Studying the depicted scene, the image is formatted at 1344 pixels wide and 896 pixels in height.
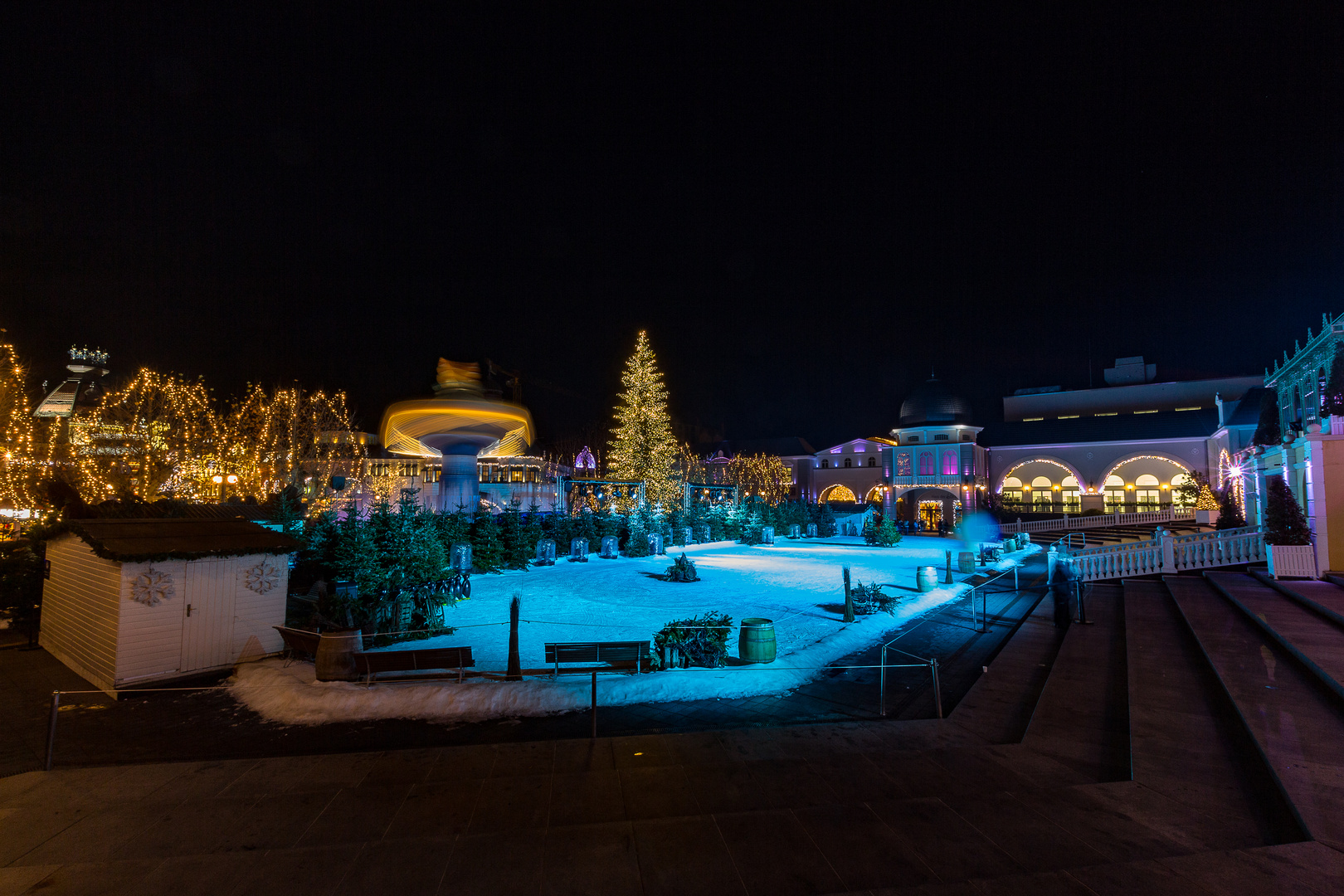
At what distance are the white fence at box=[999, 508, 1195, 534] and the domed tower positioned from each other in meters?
7.81

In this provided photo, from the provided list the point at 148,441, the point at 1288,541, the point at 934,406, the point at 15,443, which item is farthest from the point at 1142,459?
the point at 15,443

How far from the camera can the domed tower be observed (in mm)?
42781

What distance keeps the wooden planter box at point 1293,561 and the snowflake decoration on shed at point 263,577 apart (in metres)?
20.9

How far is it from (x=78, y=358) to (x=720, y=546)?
99.8 ft

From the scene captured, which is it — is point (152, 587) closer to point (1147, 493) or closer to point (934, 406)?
point (934, 406)

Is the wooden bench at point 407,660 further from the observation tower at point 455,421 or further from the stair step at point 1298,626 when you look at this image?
the stair step at point 1298,626

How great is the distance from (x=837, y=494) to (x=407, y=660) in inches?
1867

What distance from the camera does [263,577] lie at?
31.5ft

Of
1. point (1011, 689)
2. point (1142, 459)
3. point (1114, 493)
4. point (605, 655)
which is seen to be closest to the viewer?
point (1011, 689)

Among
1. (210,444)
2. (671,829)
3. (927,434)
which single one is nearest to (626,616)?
(671,829)

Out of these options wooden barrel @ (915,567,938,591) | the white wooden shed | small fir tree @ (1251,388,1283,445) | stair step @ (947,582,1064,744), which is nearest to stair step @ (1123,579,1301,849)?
stair step @ (947,582,1064,744)

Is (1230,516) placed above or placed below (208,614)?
above

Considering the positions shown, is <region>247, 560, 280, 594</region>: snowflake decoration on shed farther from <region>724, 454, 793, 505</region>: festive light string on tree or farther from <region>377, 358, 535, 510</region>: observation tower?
<region>724, 454, 793, 505</region>: festive light string on tree

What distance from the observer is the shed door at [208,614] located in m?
8.78
